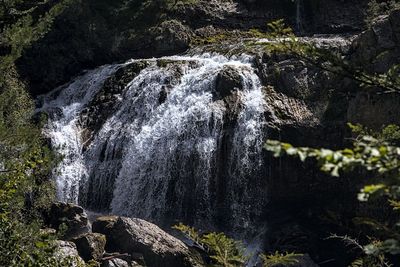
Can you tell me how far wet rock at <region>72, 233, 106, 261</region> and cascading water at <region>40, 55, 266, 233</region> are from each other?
10.6 ft

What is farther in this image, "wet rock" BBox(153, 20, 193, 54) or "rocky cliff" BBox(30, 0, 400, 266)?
"wet rock" BBox(153, 20, 193, 54)

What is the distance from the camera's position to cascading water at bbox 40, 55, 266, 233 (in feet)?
63.4

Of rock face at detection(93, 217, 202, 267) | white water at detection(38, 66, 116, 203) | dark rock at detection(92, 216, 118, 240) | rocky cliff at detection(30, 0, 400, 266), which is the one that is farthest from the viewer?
white water at detection(38, 66, 116, 203)

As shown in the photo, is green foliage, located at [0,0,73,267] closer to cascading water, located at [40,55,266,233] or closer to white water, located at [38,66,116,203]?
white water, located at [38,66,116,203]

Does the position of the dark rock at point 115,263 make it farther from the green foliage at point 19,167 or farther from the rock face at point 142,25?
the rock face at point 142,25

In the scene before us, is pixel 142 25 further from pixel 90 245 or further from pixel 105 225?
pixel 90 245

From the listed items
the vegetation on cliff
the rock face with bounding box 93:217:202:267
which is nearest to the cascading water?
the rock face with bounding box 93:217:202:267

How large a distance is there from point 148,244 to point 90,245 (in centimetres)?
138

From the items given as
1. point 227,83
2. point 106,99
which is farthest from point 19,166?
point 106,99

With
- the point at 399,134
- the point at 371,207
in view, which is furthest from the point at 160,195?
the point at 399,134

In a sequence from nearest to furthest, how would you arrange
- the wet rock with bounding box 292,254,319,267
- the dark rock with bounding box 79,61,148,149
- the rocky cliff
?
the wet rock with bounding box 292,254,319,267
the rocky cliff
the dark rock with bounding box 79,61,148,149

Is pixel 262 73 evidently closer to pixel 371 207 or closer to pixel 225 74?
pixel 225 74

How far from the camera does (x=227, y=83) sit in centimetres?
2086

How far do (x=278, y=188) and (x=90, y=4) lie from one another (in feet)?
46.1
